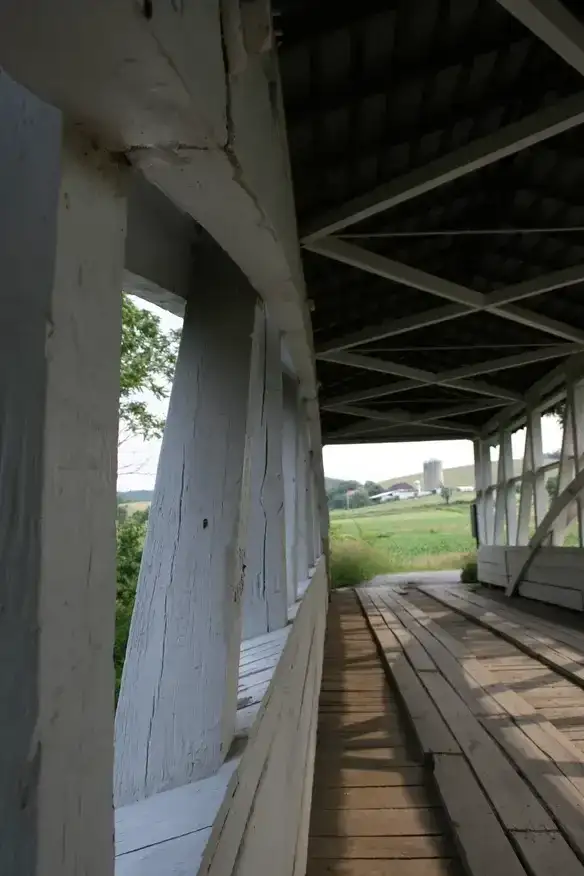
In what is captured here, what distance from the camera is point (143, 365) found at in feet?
8.46

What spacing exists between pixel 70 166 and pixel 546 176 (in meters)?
3.88

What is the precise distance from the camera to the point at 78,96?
0.64 m

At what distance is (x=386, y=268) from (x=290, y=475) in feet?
4.80

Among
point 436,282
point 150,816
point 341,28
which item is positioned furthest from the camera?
point 436,282

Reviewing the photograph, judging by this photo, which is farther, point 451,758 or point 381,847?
point 451,758

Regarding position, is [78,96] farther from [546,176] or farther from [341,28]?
[546,176]

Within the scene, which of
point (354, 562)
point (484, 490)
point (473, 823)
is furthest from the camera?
point (354, 562)

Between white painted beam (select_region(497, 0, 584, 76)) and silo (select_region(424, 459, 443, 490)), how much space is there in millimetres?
23009

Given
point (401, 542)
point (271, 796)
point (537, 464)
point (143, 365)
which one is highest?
point (537, 464)

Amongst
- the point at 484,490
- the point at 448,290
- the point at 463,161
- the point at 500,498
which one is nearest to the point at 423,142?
the point at 463,161

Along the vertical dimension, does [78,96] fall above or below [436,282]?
below

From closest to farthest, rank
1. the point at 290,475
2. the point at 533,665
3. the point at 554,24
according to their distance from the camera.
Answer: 1. the point at 554,24
2. the point at 290,475
3. the point at 533,665

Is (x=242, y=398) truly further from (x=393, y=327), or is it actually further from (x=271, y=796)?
(x=393, y=327)

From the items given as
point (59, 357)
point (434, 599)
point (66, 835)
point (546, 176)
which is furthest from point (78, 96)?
point (434, 599)
